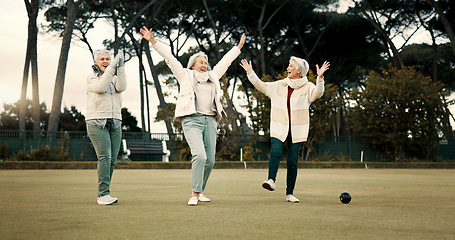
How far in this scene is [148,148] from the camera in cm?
1914

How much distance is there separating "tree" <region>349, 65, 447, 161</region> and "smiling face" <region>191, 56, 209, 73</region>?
56.4 feet

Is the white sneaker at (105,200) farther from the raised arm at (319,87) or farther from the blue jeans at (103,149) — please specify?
the raised arm at (319,87)

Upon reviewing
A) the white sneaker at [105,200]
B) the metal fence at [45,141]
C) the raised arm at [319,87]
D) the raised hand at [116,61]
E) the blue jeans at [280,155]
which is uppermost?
the raised hand at [116,61]

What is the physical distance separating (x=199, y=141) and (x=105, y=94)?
3.42ft

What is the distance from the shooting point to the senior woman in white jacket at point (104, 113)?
16.2 ft

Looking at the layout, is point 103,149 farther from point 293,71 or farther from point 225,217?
point 293,71

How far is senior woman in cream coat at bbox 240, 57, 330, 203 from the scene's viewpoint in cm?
535

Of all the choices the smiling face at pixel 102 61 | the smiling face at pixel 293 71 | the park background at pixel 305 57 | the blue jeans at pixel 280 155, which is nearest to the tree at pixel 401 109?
the park background at pixel 305 57

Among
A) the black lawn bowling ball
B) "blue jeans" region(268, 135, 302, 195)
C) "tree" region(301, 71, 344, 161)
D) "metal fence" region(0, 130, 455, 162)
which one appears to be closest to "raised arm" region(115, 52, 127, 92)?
"blue jeans" region(268, 135, 302, 195)

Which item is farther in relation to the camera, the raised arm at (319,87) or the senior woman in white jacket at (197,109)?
the raised arm at (319,87)

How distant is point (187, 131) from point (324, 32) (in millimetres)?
26698

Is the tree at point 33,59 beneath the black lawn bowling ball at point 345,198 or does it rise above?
above

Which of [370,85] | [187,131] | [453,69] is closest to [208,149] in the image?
[187,131]

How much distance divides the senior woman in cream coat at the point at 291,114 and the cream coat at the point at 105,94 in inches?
60.7
